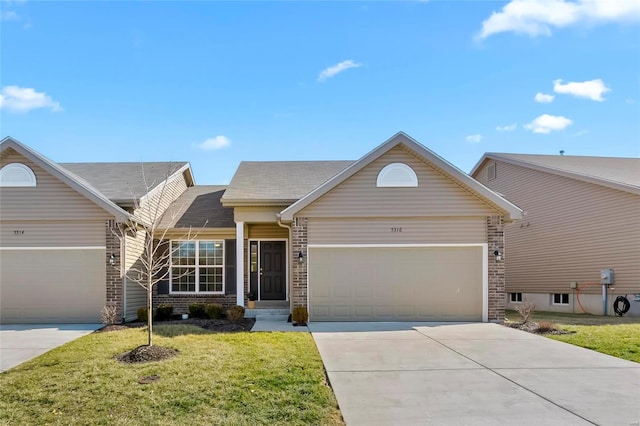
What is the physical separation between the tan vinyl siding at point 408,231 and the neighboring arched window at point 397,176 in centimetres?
100

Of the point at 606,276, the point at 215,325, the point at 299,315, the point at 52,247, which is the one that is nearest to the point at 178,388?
the point at 215,325

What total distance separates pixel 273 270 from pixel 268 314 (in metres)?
2.07

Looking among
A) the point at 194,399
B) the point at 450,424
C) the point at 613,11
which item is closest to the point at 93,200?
the point at 194,399

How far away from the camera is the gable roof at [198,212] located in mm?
14820

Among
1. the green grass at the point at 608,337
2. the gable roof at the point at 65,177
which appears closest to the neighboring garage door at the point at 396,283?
the green grass at the point at 608,337

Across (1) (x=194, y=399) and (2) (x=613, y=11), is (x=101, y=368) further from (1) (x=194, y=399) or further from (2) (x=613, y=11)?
(2) (x=613, y=11)

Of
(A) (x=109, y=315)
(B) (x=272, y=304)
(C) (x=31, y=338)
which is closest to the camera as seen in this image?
(C) (x=31, y=338)

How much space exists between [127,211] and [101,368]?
269 inches

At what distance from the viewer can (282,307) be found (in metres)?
13.9

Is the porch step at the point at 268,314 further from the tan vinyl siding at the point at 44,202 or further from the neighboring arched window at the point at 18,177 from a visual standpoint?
the neighboring arched window at the point at 18,177

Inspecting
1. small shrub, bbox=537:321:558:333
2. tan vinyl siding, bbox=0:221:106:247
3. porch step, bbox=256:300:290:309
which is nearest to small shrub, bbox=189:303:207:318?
porch step, bbox=256:300:290:309

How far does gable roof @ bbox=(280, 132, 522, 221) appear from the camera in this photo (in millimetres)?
12484

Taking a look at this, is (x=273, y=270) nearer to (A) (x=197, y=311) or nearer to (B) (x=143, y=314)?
(A) (x=197, y=311)

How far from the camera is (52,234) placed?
1295 centimetres
